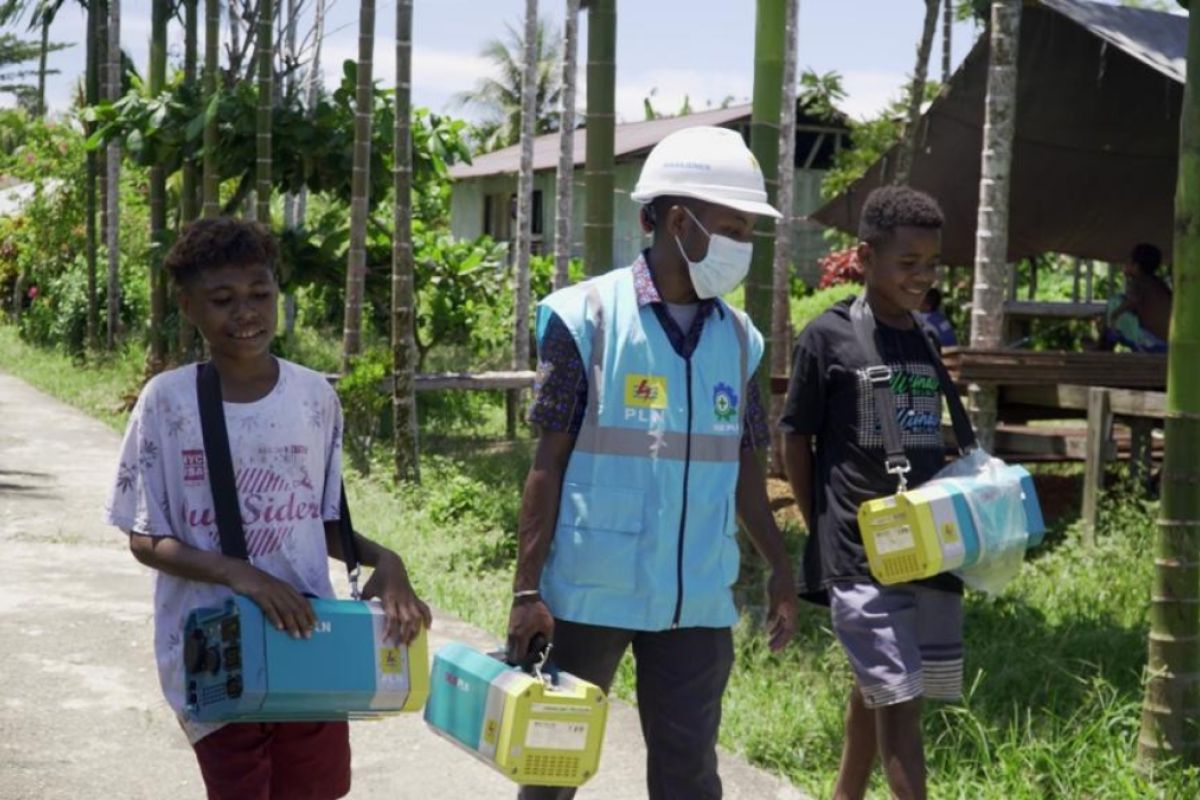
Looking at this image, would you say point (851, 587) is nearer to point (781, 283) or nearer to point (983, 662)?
point (983, 662)

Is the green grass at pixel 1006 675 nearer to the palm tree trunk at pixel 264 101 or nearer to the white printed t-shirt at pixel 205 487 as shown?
the white printed t-shirt at pixel 205 487

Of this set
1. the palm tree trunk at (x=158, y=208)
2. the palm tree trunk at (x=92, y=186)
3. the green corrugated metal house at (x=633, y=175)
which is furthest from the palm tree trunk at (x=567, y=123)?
the green corrugated metal house at (x=633, y=175)

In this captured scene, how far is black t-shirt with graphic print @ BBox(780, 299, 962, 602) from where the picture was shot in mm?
4594

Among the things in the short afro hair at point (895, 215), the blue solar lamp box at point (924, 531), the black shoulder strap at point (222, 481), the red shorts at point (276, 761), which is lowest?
the red shorts at point (276, 761)

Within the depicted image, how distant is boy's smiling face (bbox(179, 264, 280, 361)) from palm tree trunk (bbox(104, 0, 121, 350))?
64.6 feet

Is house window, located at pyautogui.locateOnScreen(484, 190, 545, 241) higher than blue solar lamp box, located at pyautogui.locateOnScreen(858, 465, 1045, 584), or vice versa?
house window, located at pyautogui.locateOnScreen(484, 190, 545, 241)

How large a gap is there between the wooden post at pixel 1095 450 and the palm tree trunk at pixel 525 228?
7.73m

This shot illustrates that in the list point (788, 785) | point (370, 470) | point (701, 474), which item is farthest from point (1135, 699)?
→ point (370, 470)

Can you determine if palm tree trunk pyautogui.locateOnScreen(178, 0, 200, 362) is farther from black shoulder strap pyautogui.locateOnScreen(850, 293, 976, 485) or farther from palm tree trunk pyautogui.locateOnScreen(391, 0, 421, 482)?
black shoulder strap pyautogui.locateOnScreen(850, 293, 976, 485)

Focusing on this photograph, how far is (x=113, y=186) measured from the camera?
2392 centimetres

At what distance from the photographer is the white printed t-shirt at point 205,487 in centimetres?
349

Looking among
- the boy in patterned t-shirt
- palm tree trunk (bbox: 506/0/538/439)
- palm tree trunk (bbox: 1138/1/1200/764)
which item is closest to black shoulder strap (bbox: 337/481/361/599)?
the boy in patterned t-shirt

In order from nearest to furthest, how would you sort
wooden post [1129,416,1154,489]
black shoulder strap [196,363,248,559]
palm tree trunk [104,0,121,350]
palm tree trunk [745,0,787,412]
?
black shoulder strap [196,363,248,559], palm tree trunk [745,0,787,412], wooden post [1129,416,1154,489], palm tree trunk [104,0,121,350]

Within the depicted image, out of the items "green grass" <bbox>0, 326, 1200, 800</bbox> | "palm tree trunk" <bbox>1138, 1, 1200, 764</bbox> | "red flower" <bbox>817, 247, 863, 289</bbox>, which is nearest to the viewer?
"palm tree trunk" <bbox>1138, 1, 1200, 764</bbox>
